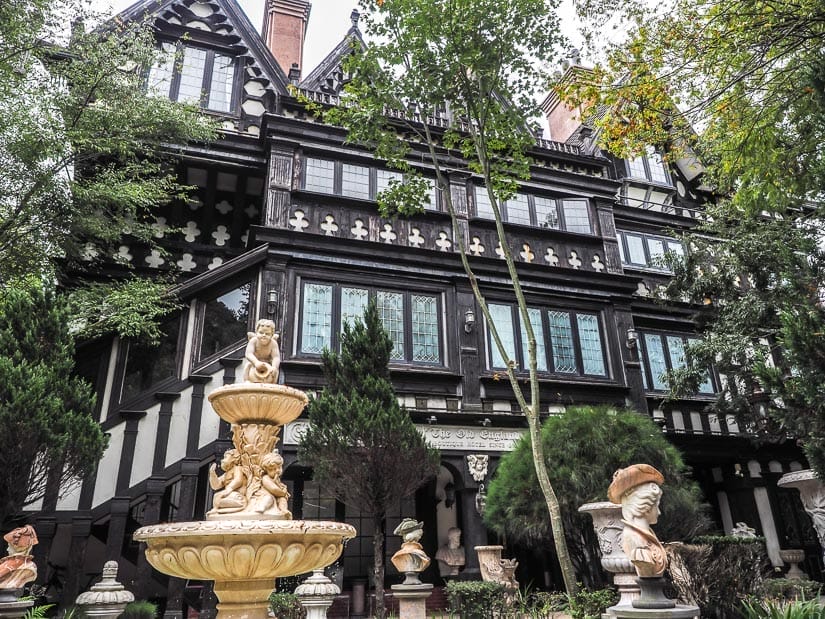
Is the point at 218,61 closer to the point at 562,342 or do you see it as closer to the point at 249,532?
the point at 562,342

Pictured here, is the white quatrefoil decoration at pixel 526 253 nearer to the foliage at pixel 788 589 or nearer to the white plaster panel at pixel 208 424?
the white plaster panel at pixel 208 424

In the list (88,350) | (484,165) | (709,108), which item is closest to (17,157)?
(88,350)

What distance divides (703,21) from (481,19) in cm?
427

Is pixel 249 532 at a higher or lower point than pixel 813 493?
lower

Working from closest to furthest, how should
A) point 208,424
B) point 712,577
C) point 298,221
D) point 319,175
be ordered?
point 712,577
point 208,424
point 298,221
point 319,175

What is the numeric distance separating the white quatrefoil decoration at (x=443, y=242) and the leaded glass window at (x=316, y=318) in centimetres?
320

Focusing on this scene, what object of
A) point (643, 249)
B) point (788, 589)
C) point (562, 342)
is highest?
point (643, 249)

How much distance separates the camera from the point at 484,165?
9617 mm

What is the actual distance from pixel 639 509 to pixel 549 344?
900 centimetres

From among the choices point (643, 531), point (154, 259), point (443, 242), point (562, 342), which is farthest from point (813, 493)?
point (154, 259)

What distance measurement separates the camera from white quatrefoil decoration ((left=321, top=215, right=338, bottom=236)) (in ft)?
46.6

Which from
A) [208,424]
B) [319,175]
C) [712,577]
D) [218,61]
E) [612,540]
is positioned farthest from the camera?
[218,61]

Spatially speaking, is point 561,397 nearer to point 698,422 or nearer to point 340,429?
point 698,422

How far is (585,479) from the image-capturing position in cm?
1021
